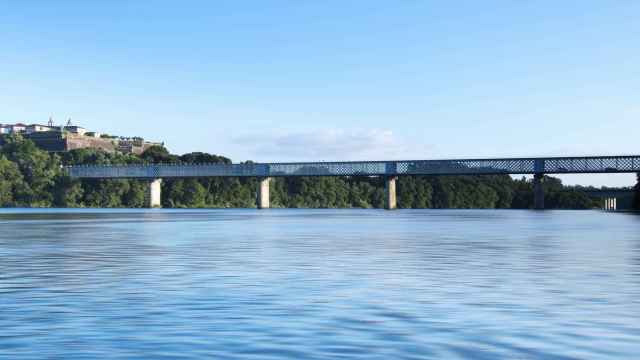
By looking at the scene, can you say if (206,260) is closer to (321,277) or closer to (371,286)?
(321,277)

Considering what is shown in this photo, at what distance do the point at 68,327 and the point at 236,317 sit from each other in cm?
353

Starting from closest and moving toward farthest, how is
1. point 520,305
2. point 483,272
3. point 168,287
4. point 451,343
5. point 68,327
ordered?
point 451,343 < point 68,327 < point 520,305 < point 168,287 < point 483,272

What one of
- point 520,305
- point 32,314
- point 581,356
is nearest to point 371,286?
point 520,305

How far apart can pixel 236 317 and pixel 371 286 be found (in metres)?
7.91

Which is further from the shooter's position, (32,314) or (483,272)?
(483,272)

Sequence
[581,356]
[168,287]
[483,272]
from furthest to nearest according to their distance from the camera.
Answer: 1. [483,272]
2. [168,287]
3. [581,356]

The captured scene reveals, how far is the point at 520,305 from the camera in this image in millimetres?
23047

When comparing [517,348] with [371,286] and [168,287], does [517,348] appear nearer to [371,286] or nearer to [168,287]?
[371,286]

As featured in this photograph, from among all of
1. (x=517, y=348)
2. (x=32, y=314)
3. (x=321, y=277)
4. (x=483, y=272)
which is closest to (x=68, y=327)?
(x=32, y=314)

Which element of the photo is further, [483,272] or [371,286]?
[483,272]

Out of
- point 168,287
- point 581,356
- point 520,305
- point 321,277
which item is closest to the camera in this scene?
point 581,356

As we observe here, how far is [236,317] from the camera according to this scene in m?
20.5

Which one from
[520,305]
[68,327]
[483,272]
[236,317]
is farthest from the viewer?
[483,272]

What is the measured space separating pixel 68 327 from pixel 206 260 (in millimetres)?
20756
